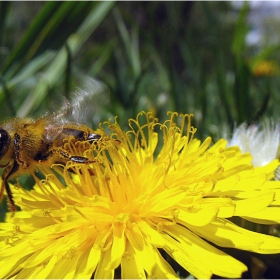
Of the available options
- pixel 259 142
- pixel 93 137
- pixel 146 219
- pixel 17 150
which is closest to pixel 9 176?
pixel 17 150

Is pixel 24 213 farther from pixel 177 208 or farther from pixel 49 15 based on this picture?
pixel 49 15

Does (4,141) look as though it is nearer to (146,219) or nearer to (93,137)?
(93,137)

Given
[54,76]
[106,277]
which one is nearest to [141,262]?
[106,277]

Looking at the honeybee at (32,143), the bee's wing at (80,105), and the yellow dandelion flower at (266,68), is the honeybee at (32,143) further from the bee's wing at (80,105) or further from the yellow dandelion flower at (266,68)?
the yellow dandelion flower at (266,68)

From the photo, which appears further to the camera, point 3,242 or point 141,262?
point 3,242

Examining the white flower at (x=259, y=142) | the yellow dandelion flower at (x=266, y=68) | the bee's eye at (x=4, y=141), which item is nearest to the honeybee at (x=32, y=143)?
the bee's eye at (x=4, y=141)

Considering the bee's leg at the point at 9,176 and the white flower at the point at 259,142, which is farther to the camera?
the white flower at the point at 259,142
